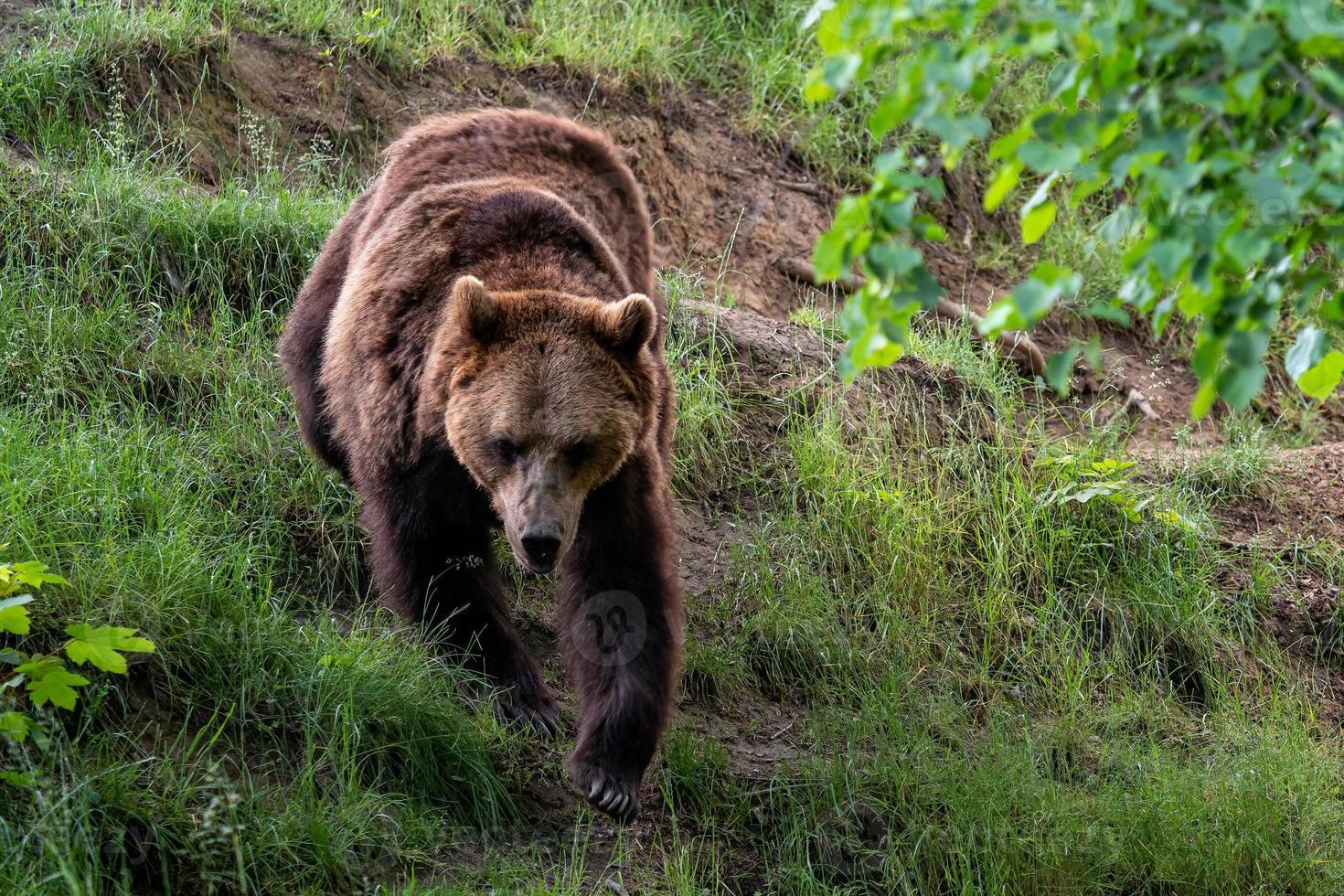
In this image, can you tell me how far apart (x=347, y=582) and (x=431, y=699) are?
1.07 metres

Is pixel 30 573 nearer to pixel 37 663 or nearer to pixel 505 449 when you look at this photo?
pixel 37 663

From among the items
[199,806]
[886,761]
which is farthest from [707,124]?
[199,806]

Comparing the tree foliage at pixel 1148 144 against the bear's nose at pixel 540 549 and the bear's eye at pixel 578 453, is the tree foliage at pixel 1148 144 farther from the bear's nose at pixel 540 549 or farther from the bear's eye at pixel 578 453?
the bear's eye at pixel 578 453

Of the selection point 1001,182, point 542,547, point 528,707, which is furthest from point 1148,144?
point 528,707

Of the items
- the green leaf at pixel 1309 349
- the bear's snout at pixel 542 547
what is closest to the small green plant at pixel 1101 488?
the bear's snout at pixel 542 547

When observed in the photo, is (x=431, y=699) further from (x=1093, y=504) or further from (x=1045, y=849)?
(x=1093, y=504)

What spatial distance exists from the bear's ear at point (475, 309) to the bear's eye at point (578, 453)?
462 millimetres

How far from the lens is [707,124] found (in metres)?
8.95

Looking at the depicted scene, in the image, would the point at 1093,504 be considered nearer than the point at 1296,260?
No

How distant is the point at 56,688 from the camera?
3533 millimetres

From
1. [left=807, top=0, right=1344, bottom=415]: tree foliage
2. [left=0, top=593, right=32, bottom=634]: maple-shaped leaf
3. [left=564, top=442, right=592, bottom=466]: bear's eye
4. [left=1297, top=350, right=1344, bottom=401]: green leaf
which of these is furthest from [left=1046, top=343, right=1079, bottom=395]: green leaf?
[left=0, top=593, right=32, bottom=634]: maple-shaped leaf

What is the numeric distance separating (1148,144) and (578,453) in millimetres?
2389

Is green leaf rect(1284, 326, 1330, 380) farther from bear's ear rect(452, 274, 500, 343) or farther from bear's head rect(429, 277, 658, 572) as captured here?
bear's ear rect(452, 274, 500, 343)

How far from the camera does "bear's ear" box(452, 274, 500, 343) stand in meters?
4.43
